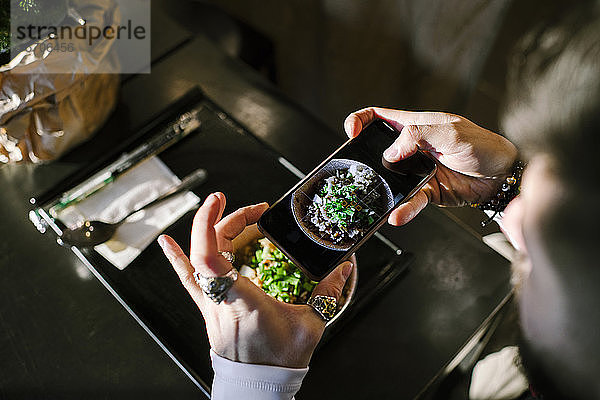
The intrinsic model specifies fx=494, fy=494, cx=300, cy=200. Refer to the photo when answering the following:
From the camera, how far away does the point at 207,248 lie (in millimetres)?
519

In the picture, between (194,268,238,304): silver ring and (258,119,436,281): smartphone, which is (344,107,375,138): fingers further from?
(194,268,238,304): silver ring

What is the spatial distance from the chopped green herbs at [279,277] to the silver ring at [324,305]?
48 millimetres

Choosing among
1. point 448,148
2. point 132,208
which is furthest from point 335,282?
point 132,208

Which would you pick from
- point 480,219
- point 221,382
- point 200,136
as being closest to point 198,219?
point 221,382

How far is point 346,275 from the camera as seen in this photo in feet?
1.99

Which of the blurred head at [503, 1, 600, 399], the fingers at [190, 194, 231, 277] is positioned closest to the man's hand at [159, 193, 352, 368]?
the fingers at [190, 194, 231, 277]

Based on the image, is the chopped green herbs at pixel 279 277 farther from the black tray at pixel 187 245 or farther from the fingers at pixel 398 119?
the fingers at pixel 398 119

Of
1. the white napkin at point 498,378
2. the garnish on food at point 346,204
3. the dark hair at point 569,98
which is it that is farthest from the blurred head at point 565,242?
the garnish on food at point 346,204

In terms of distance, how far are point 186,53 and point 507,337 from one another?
2.27 ft

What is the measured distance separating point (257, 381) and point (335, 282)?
145mm

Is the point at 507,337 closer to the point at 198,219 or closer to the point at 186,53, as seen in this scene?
the point at 198,219

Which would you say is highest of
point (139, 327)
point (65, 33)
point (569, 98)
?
point (569, 98)

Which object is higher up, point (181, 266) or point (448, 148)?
point (448, 148)

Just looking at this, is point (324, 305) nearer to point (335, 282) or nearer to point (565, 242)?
point (335, 282)
